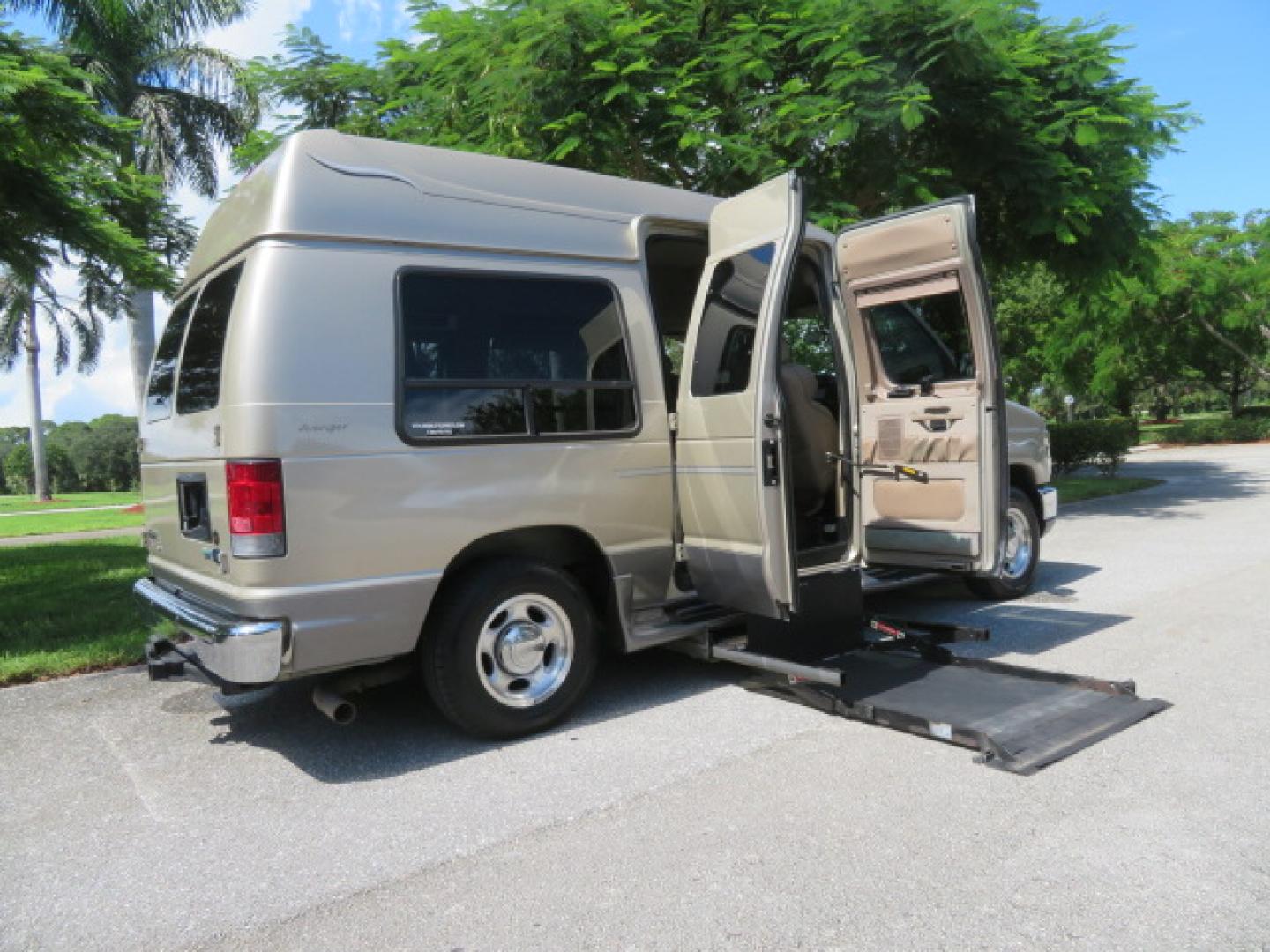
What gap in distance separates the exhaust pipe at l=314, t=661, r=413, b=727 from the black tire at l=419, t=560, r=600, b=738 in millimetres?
134

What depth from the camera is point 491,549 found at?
4.31m

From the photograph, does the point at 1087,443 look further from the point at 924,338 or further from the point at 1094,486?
the point at 924,338

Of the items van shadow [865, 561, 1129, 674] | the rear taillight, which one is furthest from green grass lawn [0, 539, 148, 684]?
van shadow [865, 561, 1129, 674]

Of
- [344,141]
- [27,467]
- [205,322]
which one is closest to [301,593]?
[205,322]

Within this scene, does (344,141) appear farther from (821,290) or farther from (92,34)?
(92,34)

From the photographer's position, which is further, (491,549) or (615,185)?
(615,185)

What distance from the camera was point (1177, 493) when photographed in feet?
50.3

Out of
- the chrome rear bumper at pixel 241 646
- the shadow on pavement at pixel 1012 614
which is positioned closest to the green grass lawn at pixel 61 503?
the shadow on pavement at pixel 1012 614

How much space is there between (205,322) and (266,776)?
7.11 ft

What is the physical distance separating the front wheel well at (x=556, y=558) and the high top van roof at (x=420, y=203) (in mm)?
1408

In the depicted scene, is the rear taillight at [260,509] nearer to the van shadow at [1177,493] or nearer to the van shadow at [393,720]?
the van shadow at [393,720]

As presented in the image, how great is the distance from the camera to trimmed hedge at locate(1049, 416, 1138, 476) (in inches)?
693

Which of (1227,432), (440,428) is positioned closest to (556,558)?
(440,428)

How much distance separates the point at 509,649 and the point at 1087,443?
1654 centimetres
